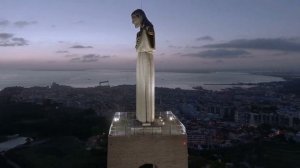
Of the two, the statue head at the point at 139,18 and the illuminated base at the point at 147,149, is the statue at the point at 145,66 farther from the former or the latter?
the illuminated base at the point at 147,149

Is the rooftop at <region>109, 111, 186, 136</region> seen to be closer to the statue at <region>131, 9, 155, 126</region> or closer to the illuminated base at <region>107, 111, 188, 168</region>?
the illuminated base at <region>107, 111, 188, 168</region>

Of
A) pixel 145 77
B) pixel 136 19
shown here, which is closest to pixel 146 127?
pixel 145 77

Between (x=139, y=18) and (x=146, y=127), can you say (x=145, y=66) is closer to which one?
(x=139, y=18)

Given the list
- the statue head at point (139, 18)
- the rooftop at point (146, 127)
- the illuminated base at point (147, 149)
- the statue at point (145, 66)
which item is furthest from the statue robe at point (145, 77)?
the illuminated base at point (147, 149)

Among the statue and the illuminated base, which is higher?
the statue

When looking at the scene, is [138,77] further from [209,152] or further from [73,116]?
[73,116]

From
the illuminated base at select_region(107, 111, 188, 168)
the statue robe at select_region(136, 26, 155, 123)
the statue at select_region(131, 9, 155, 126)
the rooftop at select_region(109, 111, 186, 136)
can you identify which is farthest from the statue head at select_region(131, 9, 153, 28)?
the illuminated base at select_region(107, 111, 188, 168)
